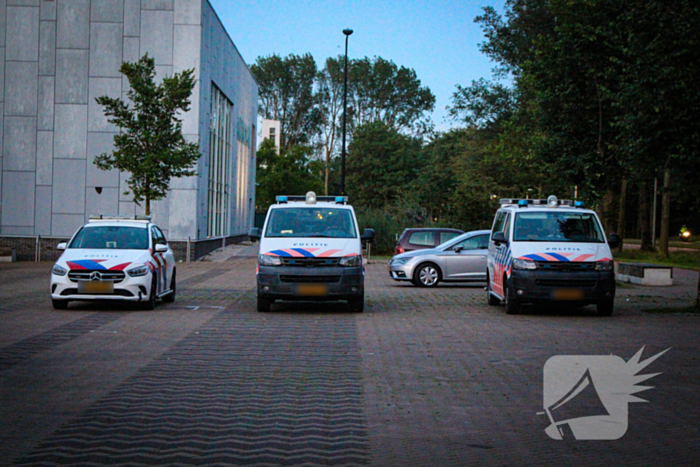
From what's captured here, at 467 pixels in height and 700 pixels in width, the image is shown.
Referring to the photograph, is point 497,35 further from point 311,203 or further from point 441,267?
point 311,203

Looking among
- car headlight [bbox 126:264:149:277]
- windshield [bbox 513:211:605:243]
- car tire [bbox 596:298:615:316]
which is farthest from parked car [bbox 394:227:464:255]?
car headlight [bbox 126:264:149:277]

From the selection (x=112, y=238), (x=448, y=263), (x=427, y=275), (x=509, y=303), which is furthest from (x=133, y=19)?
(x=509, y=303)

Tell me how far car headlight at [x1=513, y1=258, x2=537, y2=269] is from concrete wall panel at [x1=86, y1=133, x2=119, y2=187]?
21.7 m

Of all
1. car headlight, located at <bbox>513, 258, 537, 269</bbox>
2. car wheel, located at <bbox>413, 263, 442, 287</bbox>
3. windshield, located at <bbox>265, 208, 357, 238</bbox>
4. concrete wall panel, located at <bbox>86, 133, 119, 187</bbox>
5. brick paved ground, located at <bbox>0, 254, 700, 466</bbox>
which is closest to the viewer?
brick paved ground, located at <bbox>0, 254, 700, 466</bbox>

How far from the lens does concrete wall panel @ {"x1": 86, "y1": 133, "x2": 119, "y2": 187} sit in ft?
104

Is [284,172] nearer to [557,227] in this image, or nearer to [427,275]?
[427,275]

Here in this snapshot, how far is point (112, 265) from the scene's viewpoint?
13852 millimetres

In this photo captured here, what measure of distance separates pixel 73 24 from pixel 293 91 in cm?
4845

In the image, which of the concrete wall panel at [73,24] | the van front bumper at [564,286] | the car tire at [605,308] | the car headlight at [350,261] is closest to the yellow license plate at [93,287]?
the car headlight at [350,261]

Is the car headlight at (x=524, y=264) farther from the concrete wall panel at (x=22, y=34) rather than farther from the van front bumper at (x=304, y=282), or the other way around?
the concrete wall panel at (x=22, y=34)

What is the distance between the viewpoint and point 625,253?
43750mm

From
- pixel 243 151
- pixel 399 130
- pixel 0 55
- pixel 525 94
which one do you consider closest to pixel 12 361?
pixel 0 55

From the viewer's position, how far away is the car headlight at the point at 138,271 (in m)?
14.0

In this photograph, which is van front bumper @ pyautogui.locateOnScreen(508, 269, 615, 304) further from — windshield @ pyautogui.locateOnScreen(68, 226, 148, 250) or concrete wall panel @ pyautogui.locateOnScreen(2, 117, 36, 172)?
concrete wall panel @ pyautogui.locateOnScreen(2, 117, 36, 172)
